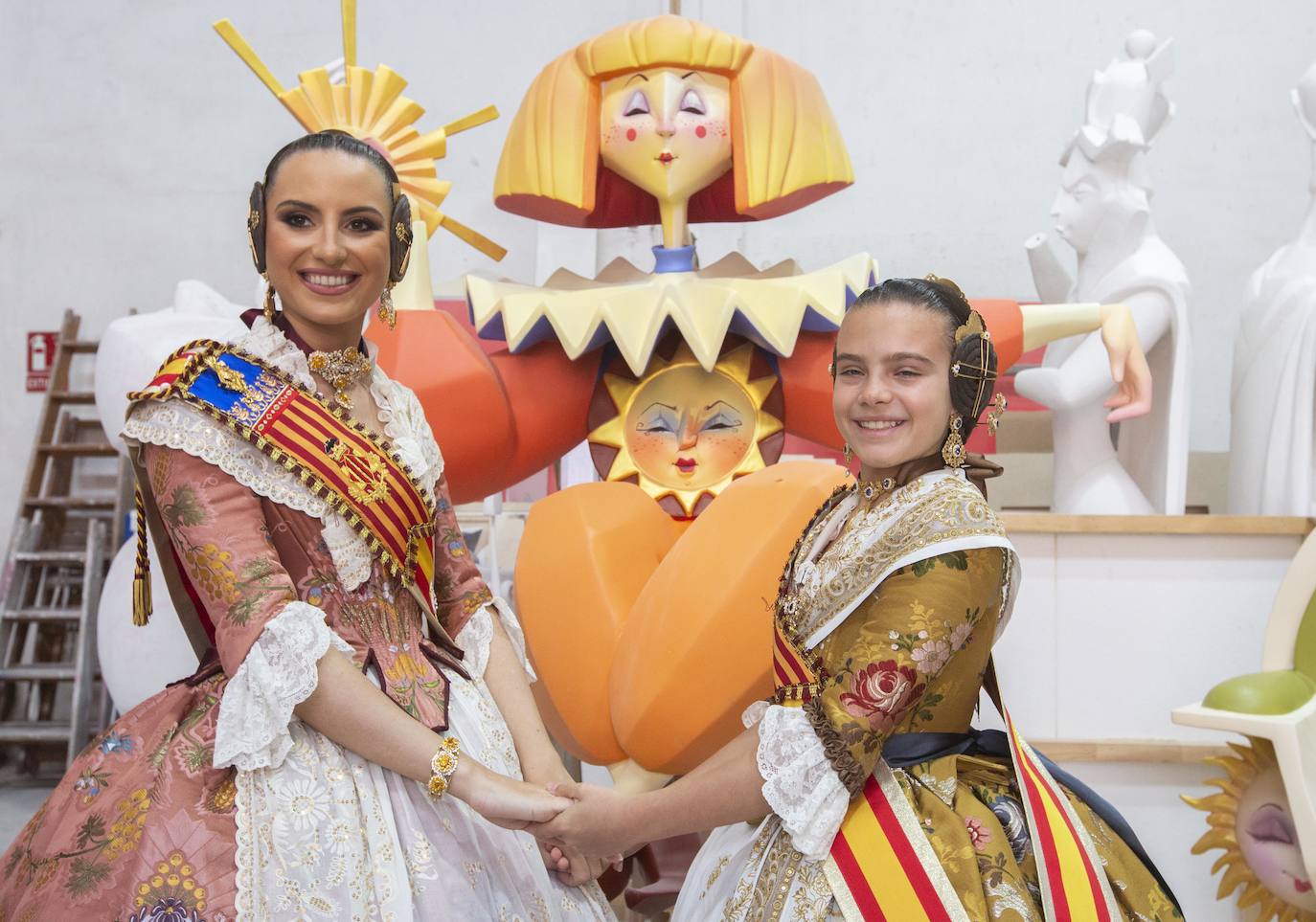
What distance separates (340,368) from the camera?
1499mm

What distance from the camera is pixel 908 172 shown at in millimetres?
4375

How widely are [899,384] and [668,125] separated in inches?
48.4

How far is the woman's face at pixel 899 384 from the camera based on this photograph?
138cm

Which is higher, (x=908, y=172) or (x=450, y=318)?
(x=908, y=172)

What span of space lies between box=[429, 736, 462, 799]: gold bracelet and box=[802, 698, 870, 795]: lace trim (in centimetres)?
37

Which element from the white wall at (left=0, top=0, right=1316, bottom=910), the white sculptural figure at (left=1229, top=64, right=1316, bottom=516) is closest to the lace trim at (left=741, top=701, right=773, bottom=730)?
the white sculptural figure at (left=1229, top=64, right=1316, bottom=516)

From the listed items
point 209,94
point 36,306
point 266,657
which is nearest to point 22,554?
point 36,306

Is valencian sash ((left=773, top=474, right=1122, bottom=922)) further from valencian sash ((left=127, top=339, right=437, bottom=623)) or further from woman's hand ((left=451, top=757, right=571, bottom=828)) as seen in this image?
valencian sash ((left=127, top=339, right=437, bottom=623))

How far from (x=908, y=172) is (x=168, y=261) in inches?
99.7

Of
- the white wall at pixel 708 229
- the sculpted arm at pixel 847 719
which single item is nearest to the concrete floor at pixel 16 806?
the white wall at pixel 708 229

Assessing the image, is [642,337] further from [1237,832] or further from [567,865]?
[1237,832]

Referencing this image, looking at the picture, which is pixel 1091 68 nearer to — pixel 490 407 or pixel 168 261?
pixel 490 407

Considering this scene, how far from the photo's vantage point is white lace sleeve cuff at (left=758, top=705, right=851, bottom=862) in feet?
4.24

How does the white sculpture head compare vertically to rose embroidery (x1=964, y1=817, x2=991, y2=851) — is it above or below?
above
